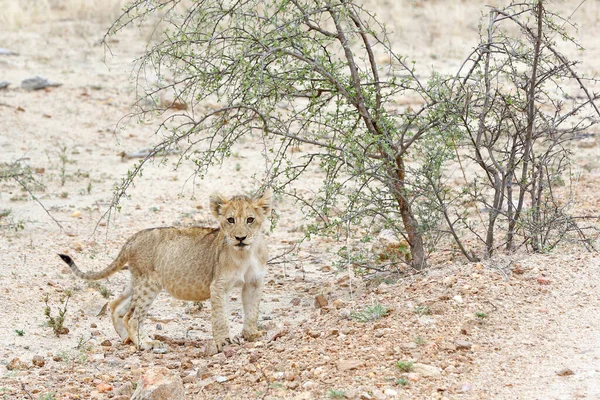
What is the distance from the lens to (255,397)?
20.1ft

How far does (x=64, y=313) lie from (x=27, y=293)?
3.73 feet

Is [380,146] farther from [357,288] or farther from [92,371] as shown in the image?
[92,371]

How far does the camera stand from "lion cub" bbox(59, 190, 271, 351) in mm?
7805

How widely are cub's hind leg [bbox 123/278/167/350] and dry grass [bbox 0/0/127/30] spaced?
1701 centimetres

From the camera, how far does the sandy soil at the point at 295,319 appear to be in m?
6.04

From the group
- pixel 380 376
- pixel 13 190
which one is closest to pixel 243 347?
pixel 380 376

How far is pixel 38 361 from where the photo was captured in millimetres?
7551

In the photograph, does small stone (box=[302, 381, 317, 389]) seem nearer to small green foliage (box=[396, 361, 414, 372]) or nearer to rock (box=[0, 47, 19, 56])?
small green foliage (box=[396, 361, 414, 372])

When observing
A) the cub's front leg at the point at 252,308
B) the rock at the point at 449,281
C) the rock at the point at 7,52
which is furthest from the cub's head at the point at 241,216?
the rock at the point at 7,52

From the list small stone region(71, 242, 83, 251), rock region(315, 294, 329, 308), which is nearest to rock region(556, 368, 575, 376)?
rock region(315, 294, 329, 308)

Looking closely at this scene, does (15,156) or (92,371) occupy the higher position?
(15,156)

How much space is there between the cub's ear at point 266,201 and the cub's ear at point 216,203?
311 millimetres

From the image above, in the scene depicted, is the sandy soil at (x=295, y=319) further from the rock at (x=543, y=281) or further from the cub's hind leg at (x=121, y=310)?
the cub's hind leg at (x=121, y=310)

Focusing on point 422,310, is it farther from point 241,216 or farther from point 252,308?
point 241,216
